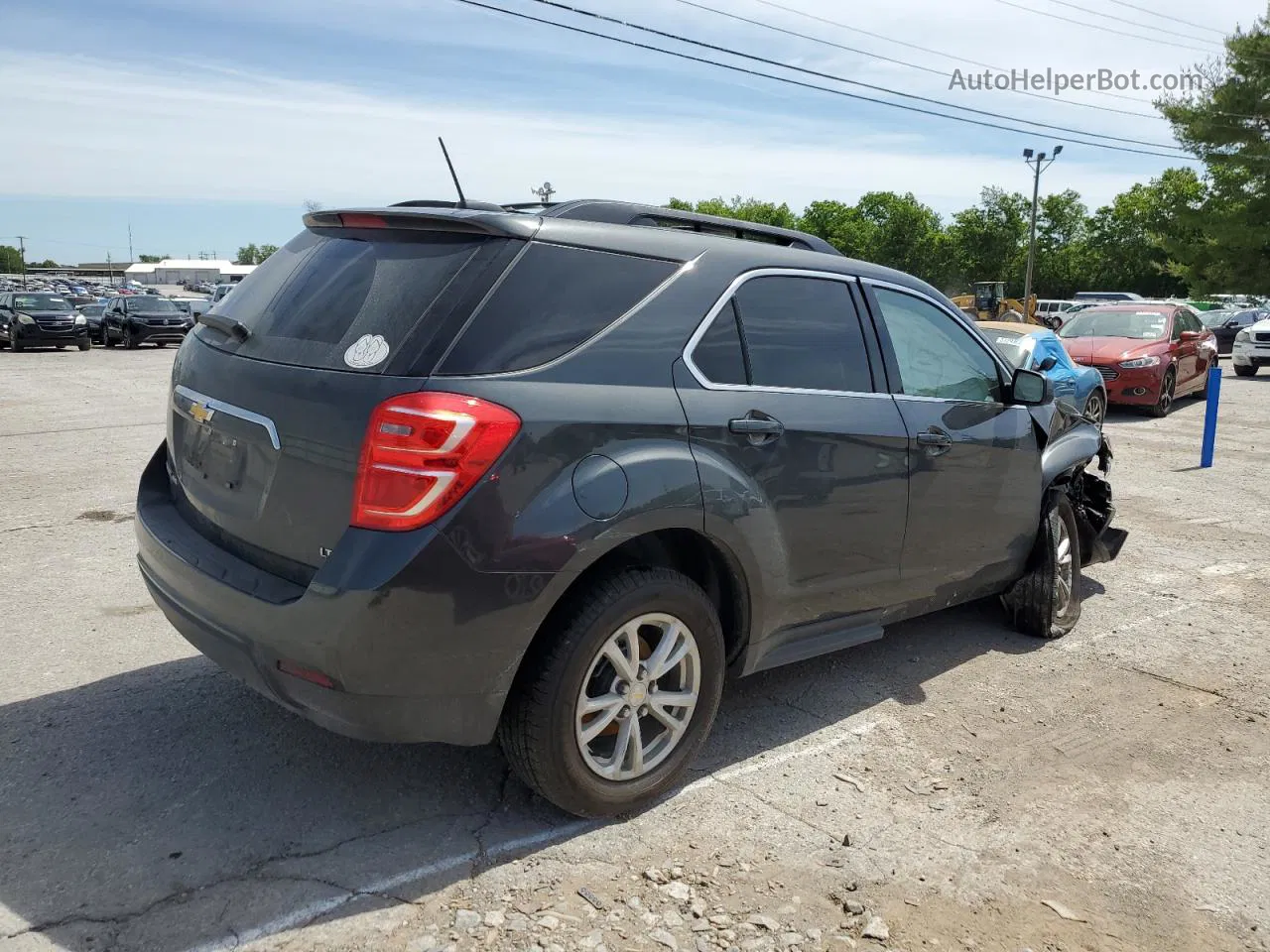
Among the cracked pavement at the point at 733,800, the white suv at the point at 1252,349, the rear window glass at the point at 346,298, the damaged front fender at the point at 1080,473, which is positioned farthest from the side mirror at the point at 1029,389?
the white suv at the point at 1252,349

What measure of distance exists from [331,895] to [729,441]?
1.76m

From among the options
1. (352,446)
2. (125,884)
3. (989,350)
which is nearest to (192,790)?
(125,884)

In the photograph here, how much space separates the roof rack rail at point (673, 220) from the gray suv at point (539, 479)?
2 centimetres

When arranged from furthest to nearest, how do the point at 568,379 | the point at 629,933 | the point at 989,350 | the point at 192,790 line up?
the point at 989,350
the point at 192,790
the point at 568,379
the point at 629,933

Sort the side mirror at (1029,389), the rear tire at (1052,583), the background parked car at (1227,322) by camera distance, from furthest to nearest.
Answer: the background parked car at (1227,322)
the rear tire at (1052,583)
the side mirror at (1029,389)

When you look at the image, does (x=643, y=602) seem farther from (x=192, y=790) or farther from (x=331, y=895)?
(x=192, y=790)

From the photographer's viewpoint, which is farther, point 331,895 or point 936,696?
point 936,696

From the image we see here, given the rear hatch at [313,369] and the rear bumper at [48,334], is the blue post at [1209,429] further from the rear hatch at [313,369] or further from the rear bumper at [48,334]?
the rear bumper at [48,334]

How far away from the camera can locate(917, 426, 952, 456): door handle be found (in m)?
4.18

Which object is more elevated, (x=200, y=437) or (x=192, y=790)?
(x=200, y=437)

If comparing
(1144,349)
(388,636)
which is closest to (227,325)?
(388,636)

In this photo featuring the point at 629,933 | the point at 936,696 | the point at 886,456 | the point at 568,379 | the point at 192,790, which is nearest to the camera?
the point at 629,933

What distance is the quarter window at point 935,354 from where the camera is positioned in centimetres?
431

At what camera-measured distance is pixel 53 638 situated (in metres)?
4.68
